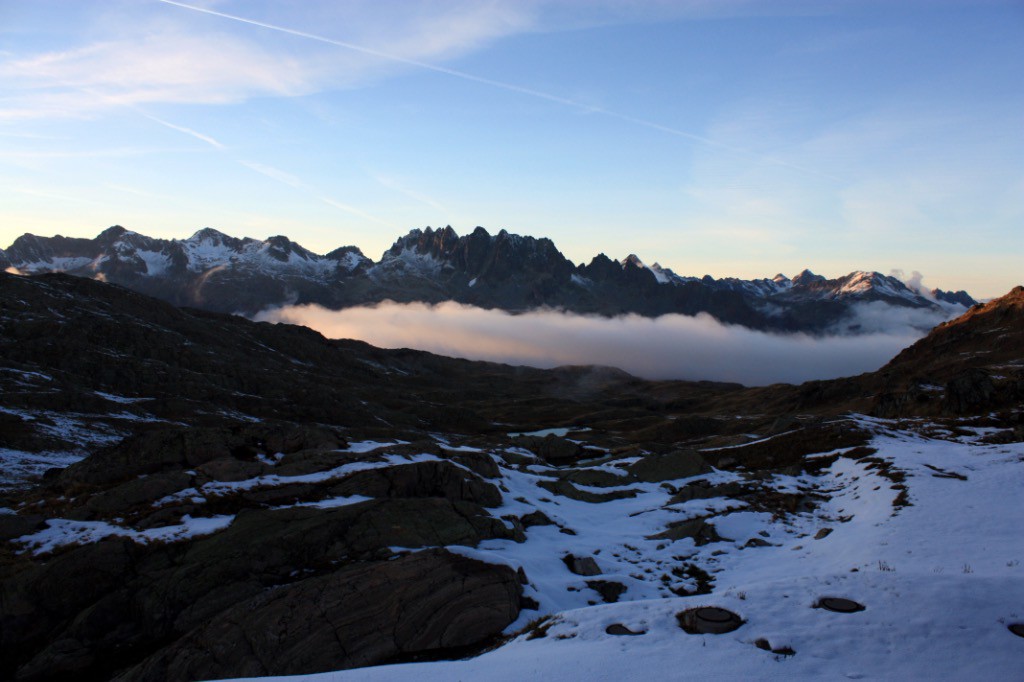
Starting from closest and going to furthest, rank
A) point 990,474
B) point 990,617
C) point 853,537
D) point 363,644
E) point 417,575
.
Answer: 1. point 990,617
2. point 363,644
3. point 417,575
4. point 853,537
5. point 990,474

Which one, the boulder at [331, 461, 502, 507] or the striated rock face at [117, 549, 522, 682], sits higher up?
the boulder at [331, 461, 502, 507]

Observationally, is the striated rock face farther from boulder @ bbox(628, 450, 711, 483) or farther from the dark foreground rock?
boulder @ bbox(628, 450, 711, 483)

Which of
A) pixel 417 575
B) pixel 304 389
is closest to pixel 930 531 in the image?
pixel 417 575

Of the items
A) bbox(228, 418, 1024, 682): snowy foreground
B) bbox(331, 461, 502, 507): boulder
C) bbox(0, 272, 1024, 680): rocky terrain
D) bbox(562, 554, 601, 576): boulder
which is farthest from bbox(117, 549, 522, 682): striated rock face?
bbox(331, 461, 502, 507): boulder

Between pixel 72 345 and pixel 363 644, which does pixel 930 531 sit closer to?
pixel 363 644

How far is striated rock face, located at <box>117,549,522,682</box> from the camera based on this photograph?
19844 millimetres

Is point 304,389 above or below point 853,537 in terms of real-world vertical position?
below

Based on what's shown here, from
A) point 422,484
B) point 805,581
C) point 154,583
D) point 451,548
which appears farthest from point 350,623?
point 805,581

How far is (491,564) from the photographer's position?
2366cm

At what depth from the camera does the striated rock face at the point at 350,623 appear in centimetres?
1984

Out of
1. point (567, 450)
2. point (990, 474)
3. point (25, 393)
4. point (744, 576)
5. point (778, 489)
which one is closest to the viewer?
point (744, 576)

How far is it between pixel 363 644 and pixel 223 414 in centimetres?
10529

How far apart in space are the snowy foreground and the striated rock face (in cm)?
153

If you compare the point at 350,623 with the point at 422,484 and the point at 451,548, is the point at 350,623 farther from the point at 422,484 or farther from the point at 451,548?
the point at 422,484
